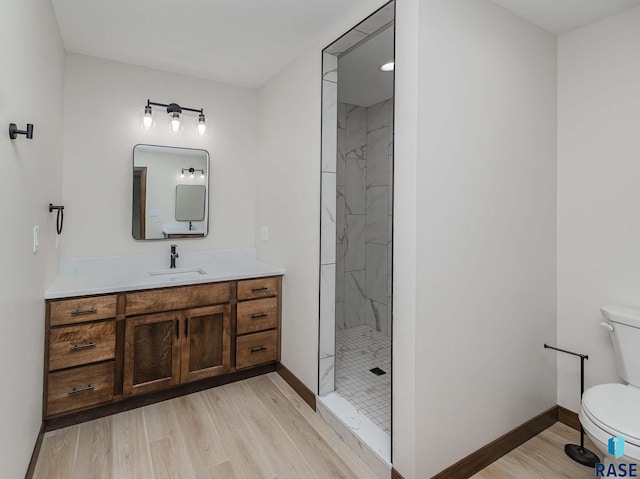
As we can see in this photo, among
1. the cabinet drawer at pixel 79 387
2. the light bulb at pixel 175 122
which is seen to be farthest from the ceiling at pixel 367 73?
the cabinet drawer at pixel 79 387

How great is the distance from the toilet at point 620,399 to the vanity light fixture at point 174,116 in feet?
9.85

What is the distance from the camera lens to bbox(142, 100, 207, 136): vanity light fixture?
104 inches

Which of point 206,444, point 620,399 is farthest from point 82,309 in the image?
point 620,399

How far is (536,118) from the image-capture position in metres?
2.14

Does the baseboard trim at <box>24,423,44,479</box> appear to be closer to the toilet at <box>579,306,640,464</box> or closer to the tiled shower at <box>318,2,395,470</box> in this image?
the tiled shower at <box>318,2,395,470</box>

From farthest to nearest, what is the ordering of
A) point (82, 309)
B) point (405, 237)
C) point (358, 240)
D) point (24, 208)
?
point (358, 240) → point (82, 309) → point (405, 237) → point (24, 208)

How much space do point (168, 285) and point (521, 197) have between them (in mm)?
2306

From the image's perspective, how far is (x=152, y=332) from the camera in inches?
95.0

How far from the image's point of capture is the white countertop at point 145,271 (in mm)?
2240

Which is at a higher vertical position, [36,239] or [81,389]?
[36,239]

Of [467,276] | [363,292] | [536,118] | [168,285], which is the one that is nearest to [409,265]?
[467,276]

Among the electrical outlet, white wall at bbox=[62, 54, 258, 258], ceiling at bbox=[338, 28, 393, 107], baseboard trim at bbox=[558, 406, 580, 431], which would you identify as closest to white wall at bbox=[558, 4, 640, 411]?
baseboard trim at bbox=[558, 406, 580, 431]

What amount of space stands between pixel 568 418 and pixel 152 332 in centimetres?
277

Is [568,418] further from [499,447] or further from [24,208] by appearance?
[24,208]
